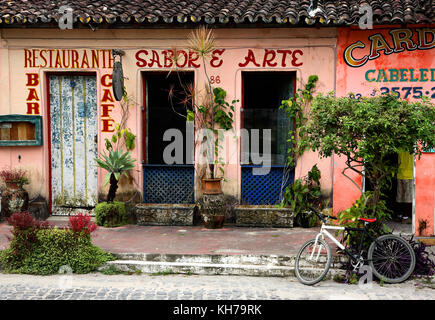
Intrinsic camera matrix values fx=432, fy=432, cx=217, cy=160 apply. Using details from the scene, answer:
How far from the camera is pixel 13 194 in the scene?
9.35 meters

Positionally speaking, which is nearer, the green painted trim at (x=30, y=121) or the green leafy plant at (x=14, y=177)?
the green leafy plant at (x=14, y=177)

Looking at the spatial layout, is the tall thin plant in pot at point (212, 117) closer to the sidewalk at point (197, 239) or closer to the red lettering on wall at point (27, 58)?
the sidewalk at point (197, 239)

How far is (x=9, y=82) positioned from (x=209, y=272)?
6453 mm

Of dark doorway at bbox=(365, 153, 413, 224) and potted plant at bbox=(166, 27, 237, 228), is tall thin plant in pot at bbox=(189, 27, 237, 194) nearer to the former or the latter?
potted plant at bbox=(166, 27, 237, 228)

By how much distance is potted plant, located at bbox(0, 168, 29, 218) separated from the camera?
9.33 m

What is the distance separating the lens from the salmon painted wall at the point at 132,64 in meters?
9.38

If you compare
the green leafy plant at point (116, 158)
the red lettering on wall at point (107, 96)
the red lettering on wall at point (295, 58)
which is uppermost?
the red lettering on wall at point (295, 58)

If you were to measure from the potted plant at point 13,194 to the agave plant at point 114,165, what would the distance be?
1.79 metres

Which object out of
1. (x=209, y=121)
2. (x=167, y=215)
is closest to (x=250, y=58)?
(x=209, y=121)

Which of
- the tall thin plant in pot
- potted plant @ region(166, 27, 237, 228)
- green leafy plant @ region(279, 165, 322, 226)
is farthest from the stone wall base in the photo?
green leafy plant @ region(279, 165, 322, 226)

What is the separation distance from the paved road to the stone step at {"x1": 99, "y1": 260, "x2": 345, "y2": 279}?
12 cm

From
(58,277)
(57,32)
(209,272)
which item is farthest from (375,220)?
(57,32)

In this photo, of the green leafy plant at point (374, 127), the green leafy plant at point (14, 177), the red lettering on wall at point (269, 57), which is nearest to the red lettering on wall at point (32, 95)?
the green leafy plant at point (14, 177)

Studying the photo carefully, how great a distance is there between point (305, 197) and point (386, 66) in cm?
322
